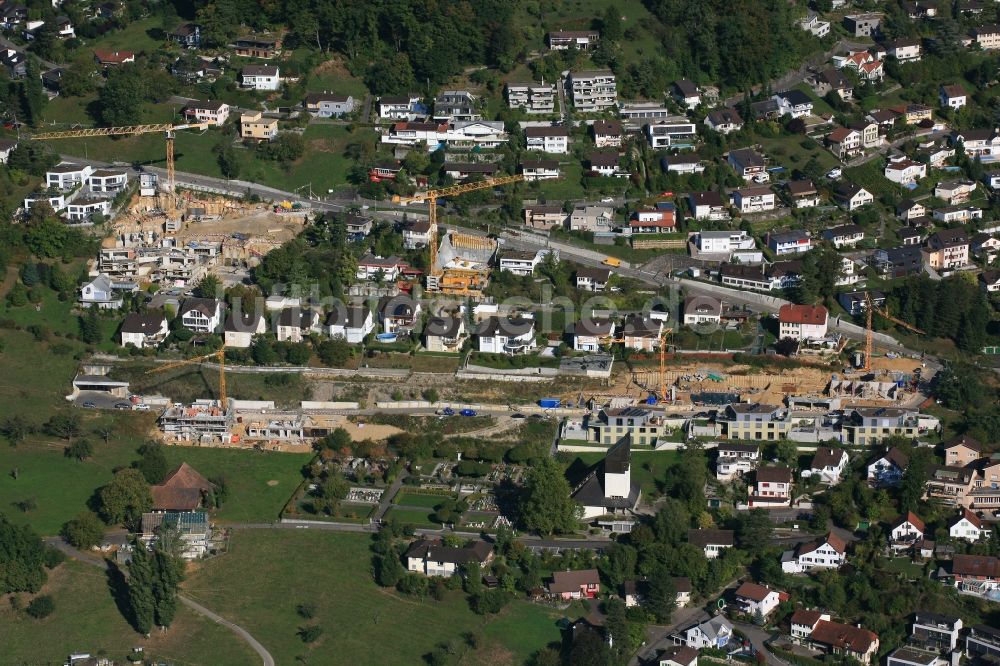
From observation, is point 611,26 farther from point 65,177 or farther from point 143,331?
point 143,331

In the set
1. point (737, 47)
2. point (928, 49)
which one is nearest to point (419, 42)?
point (737, 47)

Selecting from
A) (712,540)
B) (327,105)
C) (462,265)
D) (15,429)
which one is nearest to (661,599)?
(712,540)

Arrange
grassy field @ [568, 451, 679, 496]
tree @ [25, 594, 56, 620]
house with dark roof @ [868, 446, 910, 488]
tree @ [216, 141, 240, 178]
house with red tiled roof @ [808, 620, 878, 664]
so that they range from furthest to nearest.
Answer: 1. tree @ [216, 141, 240, 178]
2. grassy field @ [568, 451, 679, 496]
3. house with dark roof @ [868, 446, 910, 488]
4. tree @ [25, 594, 56, 620]
5. house with red tiled roof @ [808, 620, 878, 664]

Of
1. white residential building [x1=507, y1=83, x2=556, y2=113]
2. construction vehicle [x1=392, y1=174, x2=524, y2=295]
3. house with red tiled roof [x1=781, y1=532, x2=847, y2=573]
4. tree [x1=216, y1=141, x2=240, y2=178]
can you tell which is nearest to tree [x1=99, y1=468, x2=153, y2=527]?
construction vehicle [x1=392, y1=174, x2=524, y2=295]

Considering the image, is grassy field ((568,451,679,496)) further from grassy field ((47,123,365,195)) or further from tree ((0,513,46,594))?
grassy field ((47,123,365,195))

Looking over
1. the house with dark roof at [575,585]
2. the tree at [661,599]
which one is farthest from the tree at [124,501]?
the tree at [661,599]
